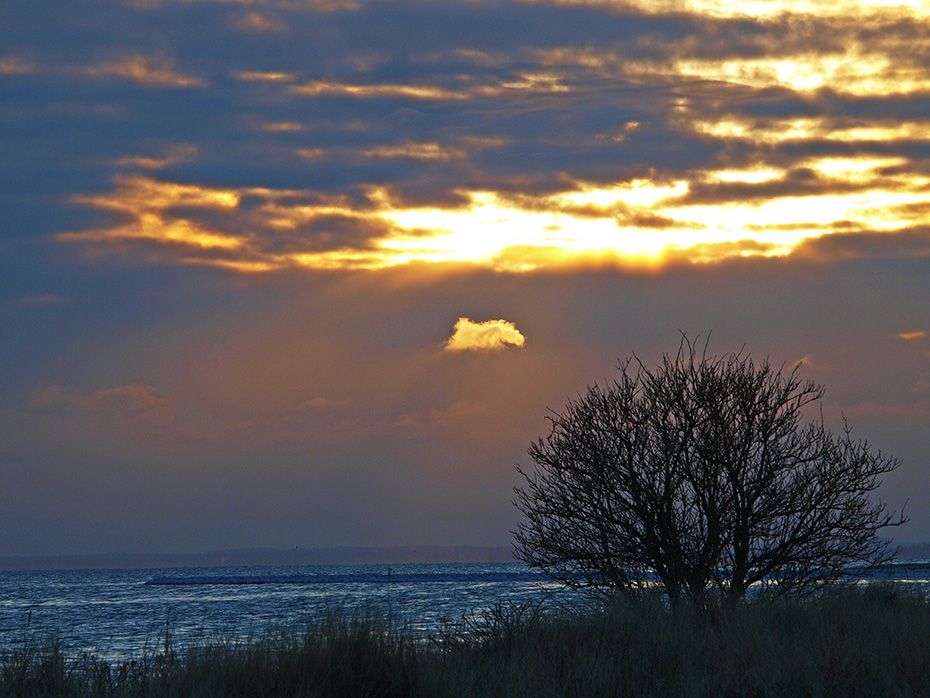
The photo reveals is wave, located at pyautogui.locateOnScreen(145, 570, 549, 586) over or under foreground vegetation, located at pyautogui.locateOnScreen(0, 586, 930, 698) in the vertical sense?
under

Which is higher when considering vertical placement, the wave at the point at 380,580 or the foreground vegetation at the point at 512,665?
the foreground vegetation at the point at 512,665

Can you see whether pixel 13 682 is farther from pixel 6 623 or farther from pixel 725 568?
pixel 6 623

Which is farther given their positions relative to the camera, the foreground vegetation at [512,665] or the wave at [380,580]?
the wave at [380,580]

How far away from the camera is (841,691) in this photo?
9.73m

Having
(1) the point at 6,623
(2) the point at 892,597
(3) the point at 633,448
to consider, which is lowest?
(1) the point at 6,623

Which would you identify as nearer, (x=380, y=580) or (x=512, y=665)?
(x=512, y=665)

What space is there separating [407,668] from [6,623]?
1781 inches

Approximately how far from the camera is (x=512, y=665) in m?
Answer: 10.8

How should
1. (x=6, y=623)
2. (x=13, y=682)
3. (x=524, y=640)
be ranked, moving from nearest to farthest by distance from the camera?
(x=13, y=682), (x=524, y=640), (x=6, y=623)

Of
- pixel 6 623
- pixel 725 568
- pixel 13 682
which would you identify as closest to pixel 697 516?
pixel 725 568

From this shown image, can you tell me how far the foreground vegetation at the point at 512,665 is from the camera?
10031 millimetres

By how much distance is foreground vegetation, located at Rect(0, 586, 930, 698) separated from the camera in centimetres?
1003

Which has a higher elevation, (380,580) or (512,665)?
(512,665)

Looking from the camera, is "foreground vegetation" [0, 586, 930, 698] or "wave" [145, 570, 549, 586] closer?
"foreground vegetation" [0, 586, 930, 698]
